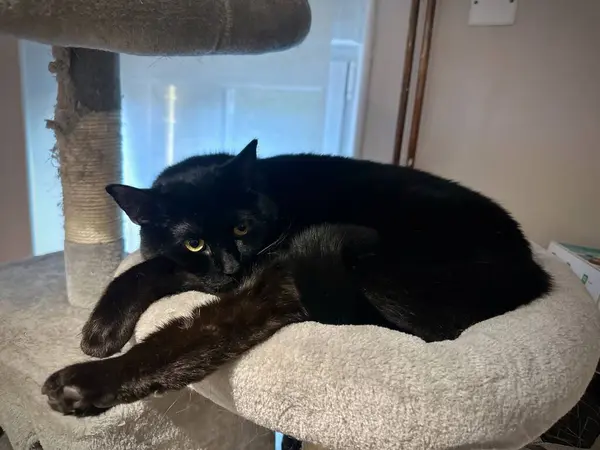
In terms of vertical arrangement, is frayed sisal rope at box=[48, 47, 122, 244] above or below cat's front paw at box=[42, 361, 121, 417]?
above

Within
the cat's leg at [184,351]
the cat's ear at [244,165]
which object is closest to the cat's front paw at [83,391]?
the cat's leg at [184,351]

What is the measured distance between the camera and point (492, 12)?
1.45 m

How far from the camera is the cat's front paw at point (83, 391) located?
597 mm

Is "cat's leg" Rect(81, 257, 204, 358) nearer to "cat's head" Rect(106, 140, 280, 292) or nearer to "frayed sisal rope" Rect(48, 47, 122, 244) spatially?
"cat's head" Rect(106, 140, 280, 292)

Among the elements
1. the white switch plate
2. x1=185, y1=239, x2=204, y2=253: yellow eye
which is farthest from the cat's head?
the white switch plate

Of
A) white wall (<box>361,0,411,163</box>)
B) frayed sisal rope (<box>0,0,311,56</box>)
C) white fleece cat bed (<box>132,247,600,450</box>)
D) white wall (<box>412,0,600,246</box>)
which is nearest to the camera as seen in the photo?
white fleece cat bed (<box>132,247,600,450</box>)

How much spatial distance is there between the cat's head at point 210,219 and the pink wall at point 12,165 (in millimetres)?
838

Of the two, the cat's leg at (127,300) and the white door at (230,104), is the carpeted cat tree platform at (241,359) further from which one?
the white door at (230,104)

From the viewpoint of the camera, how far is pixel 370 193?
2.96 ft

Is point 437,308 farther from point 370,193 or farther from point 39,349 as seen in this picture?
point 39,349

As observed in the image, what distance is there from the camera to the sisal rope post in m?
1.00

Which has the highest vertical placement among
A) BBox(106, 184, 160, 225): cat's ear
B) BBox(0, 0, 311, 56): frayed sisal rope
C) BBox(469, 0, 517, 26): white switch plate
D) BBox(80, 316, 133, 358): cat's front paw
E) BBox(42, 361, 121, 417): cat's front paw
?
BBox(469, 0, 517, 26): white switch plate

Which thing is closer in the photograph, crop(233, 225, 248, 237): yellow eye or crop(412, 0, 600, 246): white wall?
crop(233, 225, 248, 237): yellow eye

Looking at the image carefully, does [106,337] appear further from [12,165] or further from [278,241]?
[12,165]
